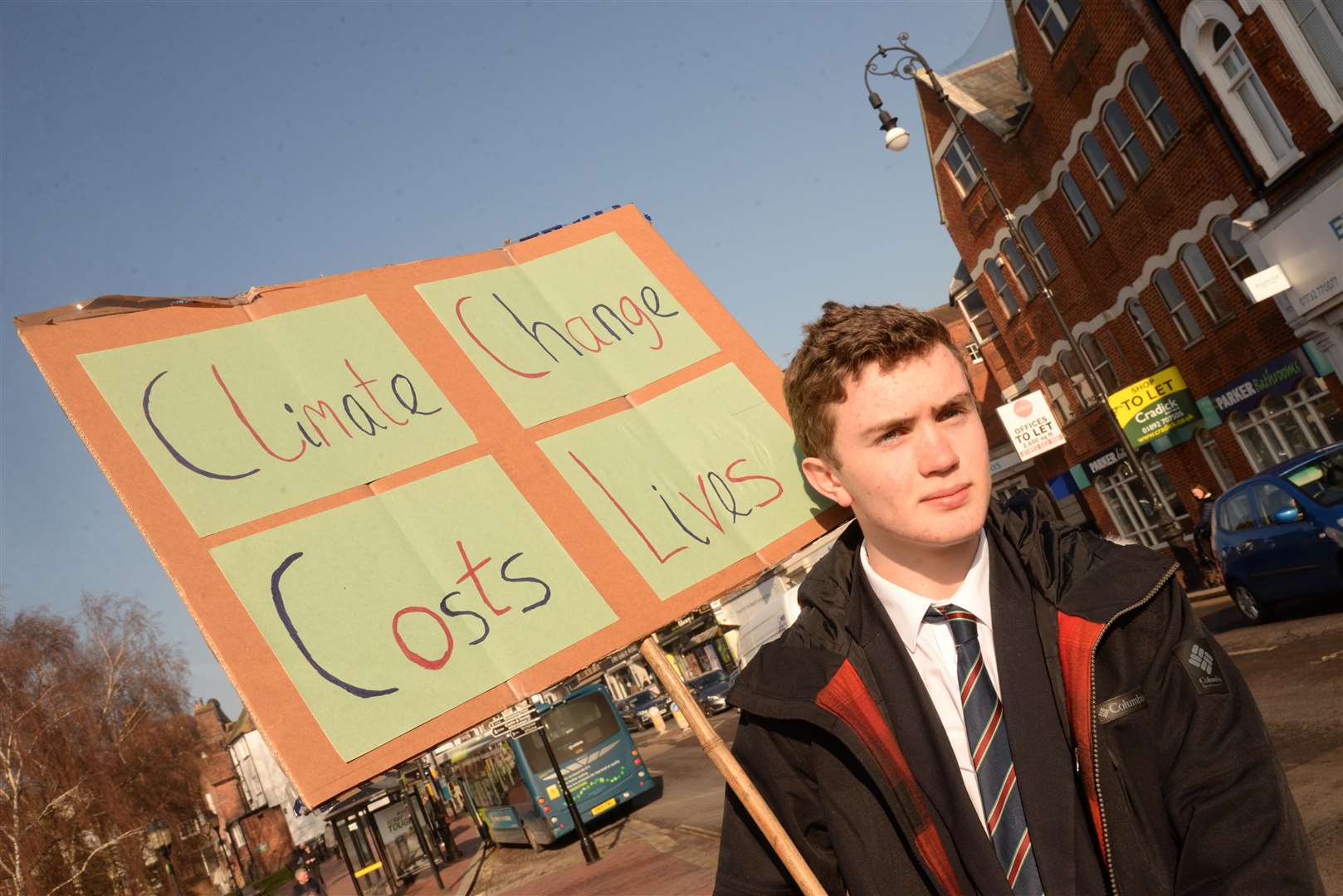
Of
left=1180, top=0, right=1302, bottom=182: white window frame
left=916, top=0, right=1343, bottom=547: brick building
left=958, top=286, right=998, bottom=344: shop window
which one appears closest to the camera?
left=916, top=0, right=1343, bottom=547: brick building

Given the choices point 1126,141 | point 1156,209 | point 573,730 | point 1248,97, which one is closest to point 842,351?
point 1248,97

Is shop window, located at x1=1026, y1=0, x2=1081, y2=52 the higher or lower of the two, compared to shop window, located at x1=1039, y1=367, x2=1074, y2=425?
higher

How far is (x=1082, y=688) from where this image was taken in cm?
204

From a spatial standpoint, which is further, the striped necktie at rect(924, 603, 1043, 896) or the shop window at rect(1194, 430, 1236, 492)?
the shop window at rect(1194, 430, 1236, 492)

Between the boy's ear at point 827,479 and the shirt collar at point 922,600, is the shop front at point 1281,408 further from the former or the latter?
the shirt collar at point 922,600

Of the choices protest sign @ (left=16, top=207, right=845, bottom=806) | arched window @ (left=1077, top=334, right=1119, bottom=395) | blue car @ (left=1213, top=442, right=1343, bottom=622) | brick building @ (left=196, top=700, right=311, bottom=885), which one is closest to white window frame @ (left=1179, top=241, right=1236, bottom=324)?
arched window @ (left=1077, top=334, right=1119, bottom=395)

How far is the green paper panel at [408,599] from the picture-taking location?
105 inches

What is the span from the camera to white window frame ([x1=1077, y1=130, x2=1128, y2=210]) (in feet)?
76.7

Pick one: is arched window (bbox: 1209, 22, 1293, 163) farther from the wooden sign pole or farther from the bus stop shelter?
the bus stop shelter

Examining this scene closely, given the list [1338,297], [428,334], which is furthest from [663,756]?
[428,334]

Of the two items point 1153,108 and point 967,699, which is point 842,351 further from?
point 1153,108

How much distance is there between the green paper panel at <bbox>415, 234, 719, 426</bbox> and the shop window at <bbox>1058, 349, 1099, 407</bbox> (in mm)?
27063

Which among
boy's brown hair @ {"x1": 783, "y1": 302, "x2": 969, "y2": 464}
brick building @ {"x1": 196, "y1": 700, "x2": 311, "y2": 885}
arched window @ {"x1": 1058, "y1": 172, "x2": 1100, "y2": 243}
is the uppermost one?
boy's brown hair @ {"x1": 783, "y1": 302, "x2": 969, "y2": 464}

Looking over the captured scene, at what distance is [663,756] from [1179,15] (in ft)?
76.9
